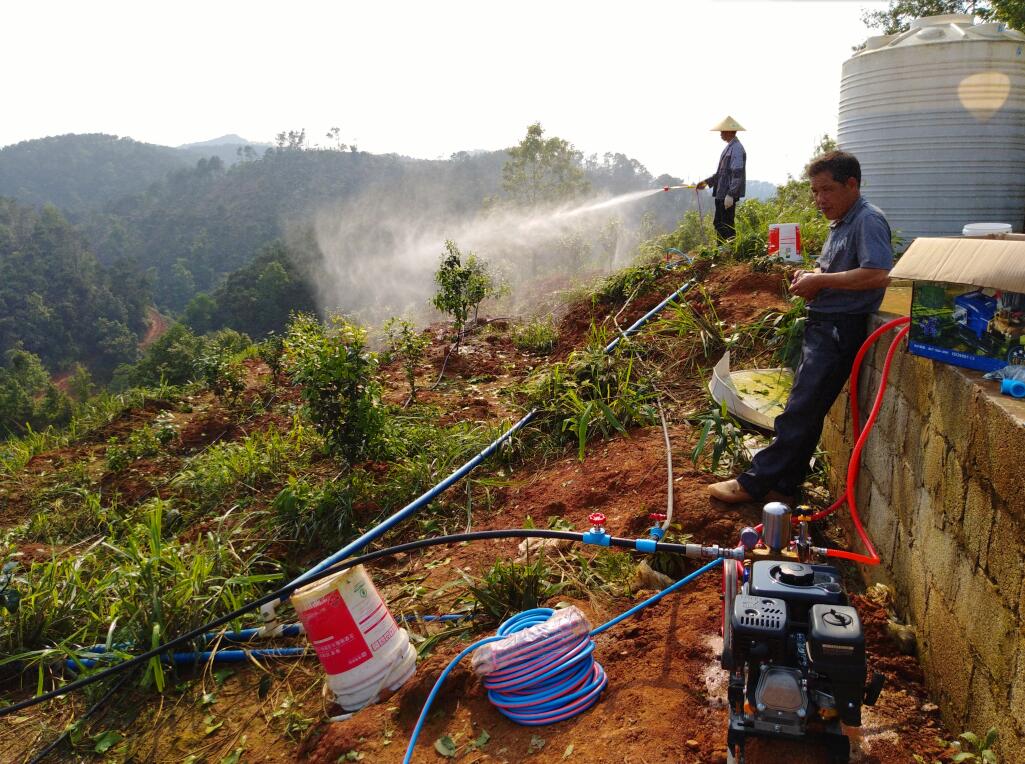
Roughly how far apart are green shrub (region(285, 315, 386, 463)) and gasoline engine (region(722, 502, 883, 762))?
12.0 ft

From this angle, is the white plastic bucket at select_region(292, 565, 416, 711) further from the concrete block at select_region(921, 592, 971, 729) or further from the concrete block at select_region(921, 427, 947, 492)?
the concrete block at select_region(921, 427, 947, 492)

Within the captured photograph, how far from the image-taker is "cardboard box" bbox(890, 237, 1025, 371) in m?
1.84

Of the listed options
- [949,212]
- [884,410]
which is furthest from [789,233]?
[884,410]

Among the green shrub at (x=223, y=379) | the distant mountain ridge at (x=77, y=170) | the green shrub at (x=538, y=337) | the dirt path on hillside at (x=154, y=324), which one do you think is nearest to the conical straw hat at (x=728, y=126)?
the green shrub at (x=538, y=337)

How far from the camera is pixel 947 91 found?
6512 mm

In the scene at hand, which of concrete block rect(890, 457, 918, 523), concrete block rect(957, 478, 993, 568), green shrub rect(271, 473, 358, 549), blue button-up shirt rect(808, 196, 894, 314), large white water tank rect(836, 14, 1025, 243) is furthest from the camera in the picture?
large white water tank rect(836, 14, 1025, 243)

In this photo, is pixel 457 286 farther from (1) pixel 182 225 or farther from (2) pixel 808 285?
(1) pixel 182 225

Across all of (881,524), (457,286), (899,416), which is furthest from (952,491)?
(457,286)

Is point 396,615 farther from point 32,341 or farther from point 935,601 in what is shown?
point 32,341

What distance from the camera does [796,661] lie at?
1839 millimetres

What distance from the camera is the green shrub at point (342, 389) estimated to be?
4.98 metres

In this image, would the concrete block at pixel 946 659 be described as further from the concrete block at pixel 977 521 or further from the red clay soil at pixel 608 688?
the concrete block at pixel 977 521

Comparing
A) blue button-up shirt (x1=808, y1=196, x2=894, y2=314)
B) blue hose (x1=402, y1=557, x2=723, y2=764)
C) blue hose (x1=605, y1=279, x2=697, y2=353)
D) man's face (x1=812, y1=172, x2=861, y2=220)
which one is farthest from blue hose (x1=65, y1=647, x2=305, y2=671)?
blue hose (x1=605, y1=279, x2=697, y2=353)

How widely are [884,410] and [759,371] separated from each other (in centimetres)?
186
